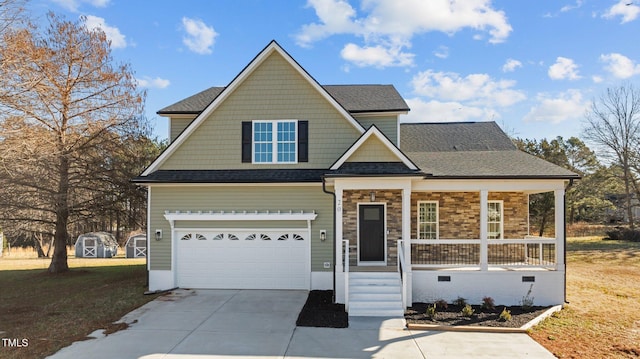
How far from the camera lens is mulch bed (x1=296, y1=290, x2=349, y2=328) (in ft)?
31.7

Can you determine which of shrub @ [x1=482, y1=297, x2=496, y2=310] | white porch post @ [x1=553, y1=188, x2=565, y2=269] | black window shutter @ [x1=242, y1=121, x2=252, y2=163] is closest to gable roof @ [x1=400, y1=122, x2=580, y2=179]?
white porch post @ [x1=553, y1=188, x2=565, y2=269]

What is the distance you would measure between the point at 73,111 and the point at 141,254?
1498 cm

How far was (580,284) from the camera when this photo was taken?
Answer: 14469mm

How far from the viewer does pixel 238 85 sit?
13.9 metres

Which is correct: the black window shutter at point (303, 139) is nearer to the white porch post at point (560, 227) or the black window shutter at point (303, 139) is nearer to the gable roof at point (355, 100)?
the gable roof at point (355, 100)

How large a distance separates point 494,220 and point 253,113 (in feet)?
30.1

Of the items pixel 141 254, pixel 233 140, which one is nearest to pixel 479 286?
pixel 233 140

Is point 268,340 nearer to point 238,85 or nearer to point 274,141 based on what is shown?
point 274,141

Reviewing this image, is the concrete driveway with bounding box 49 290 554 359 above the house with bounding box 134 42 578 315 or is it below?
below

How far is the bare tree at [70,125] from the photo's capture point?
1525 centimetres

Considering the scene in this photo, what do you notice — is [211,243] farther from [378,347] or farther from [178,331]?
[378,347]

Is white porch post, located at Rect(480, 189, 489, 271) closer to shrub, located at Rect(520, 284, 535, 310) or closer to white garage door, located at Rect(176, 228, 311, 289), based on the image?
shrub, located at Rect(520, 284, 535, 310)

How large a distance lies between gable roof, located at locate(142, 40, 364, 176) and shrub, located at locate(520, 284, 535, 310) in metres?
6.92

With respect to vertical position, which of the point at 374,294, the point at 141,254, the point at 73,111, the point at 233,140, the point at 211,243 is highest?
the point at 73,111
